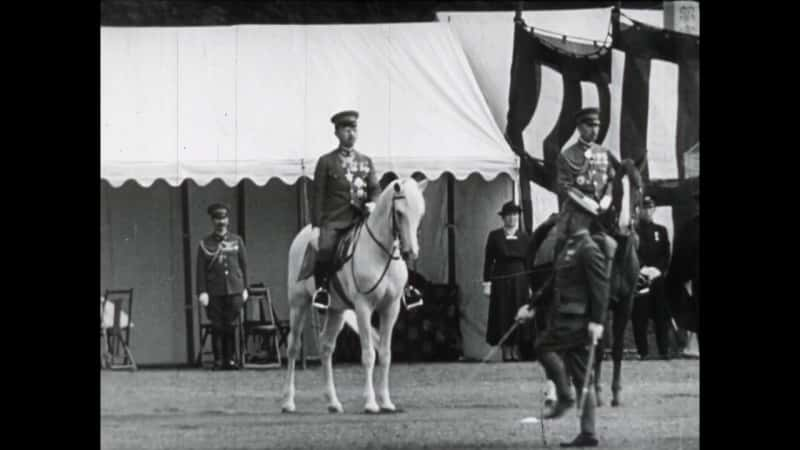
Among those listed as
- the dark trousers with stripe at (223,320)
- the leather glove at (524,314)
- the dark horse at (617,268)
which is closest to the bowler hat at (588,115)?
the dark horse at (617,268)

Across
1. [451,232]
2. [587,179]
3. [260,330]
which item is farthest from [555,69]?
[260,330]

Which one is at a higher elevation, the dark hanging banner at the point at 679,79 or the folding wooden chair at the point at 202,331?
the dark hanging banner at the point at 679,79

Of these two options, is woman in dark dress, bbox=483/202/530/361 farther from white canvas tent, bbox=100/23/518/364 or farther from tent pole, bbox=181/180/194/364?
tent pole, bbox=181/180/194/364

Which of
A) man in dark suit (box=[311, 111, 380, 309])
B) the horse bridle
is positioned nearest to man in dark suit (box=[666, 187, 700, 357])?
the horse bridle

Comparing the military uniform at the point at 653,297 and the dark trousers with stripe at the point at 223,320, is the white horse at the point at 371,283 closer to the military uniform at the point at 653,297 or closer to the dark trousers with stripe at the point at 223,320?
the dark trousers with stripe at the point at 223,320

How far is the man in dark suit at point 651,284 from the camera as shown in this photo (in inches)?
450

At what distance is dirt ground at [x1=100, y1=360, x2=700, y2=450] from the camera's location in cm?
1099

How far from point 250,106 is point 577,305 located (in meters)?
2.61

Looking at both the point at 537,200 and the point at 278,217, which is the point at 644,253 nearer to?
the point at 537,200

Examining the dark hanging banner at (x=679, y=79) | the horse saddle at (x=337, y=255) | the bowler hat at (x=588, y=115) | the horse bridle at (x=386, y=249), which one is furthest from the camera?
the dark hanging banner at (x=679, y=79)

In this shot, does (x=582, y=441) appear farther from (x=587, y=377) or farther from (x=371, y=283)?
(x=371, y=283)

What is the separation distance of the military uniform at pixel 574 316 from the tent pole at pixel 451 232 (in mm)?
589

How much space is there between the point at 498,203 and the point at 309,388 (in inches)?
71.4

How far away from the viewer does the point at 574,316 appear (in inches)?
441
